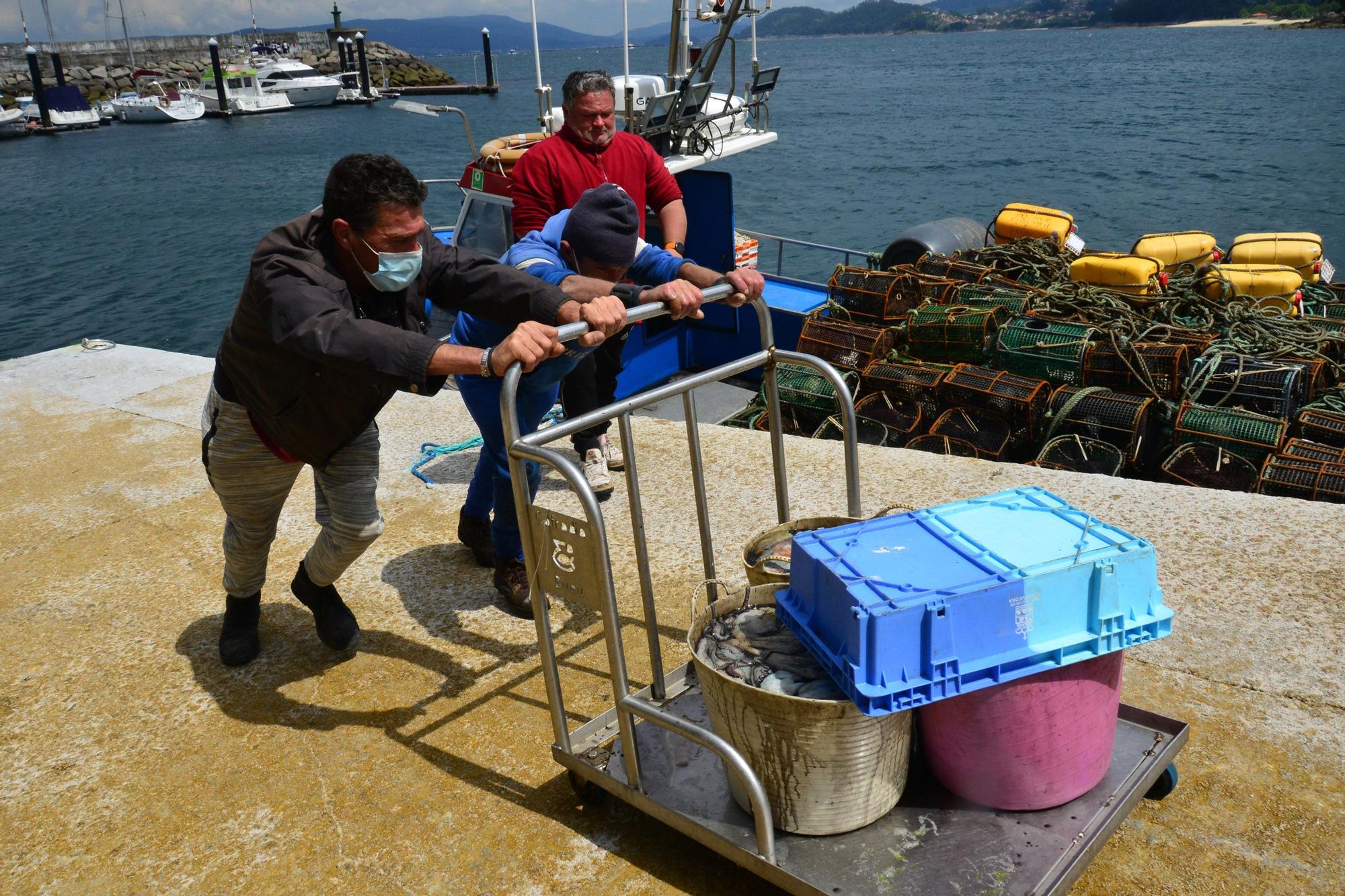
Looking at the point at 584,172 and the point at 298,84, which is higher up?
the point at 298,84

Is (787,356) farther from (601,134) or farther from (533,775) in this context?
(601,134)

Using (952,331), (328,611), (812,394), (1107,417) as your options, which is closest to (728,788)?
(328,611)

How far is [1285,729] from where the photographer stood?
294 cm

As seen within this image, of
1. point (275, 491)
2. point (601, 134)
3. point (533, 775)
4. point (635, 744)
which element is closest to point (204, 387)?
point (601, 134)

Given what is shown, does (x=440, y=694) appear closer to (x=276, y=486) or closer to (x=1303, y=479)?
(x=276, y=486)

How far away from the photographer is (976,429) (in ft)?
22.1

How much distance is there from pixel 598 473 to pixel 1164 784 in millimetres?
2783

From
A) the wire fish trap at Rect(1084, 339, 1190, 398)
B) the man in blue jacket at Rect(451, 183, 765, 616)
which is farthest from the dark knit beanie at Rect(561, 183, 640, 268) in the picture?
the wire fish trap at Rect(1084, 339, 1190, 398)

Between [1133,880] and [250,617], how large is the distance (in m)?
2.92

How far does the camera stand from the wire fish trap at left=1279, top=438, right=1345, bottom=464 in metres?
5.65

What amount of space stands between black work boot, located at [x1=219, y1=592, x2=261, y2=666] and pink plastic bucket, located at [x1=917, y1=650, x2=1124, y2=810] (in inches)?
94.6

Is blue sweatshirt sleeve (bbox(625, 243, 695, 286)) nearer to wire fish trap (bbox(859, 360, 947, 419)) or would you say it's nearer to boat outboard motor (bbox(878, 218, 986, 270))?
wire fish trap (bbox(859, 360, 947, 419))

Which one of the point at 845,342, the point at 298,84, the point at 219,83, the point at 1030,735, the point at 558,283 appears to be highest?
the point at 219,83

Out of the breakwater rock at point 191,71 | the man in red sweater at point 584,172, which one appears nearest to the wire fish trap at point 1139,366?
the man in red sweater at point 584,172
